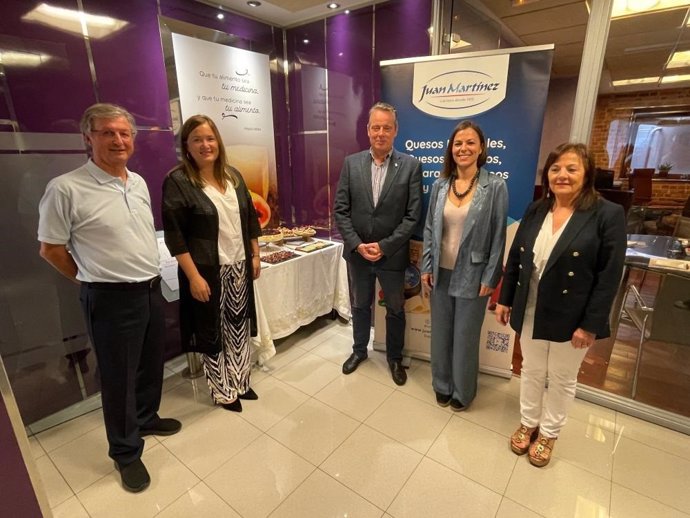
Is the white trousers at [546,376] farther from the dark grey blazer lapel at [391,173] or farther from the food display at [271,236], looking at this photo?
the food display at [271,236]

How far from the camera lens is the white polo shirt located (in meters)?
1.51

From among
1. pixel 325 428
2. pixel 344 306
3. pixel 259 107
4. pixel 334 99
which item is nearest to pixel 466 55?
pixel 334 99

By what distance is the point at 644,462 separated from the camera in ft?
6.35

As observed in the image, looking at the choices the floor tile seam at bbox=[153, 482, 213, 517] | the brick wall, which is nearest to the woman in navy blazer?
the floor tile seam at bbox=[153, 482, 213, 517]

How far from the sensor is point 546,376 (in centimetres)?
189

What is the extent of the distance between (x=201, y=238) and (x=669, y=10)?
4534 millimetres

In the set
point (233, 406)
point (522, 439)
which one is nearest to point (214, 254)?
point (233, 406)

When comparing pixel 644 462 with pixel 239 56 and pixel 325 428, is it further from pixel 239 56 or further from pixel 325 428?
pixel 239 56

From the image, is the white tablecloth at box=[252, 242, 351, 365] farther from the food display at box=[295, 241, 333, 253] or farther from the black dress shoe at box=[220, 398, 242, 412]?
the black dress shoe at box=[220, 398, 242, 412]

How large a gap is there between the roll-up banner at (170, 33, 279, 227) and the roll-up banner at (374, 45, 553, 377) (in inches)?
52.5

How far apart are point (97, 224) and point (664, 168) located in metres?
7.47

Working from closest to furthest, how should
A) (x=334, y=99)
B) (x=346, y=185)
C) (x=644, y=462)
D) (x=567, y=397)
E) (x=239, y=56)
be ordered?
(x=567, y=397) → (x=644, y=462) → (x=346, y=185) → (x=239, y=56) → (x=334, y=99)

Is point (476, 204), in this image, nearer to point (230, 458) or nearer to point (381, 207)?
point (381, 207)

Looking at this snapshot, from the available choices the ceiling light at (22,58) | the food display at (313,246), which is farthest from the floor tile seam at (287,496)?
the ceiling light at (22,58)
